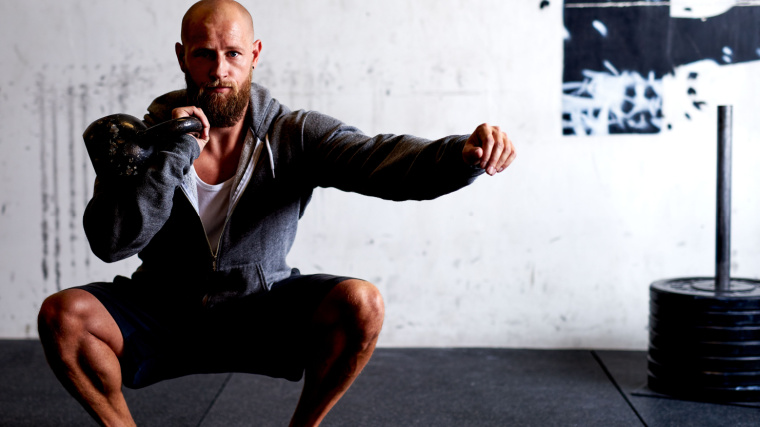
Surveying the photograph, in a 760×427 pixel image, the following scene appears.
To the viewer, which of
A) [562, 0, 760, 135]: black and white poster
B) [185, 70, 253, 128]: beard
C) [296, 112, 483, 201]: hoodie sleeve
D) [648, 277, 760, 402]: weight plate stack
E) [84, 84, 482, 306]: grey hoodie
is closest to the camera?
[296, 112, 483, 201]: hoodie sleeve

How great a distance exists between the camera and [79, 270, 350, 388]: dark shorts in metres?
1.99

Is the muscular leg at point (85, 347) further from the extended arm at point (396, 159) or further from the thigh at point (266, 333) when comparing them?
the extended arm at point (396, 159)

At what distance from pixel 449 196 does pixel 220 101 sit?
59.5 inches

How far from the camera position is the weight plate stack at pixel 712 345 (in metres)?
2.67

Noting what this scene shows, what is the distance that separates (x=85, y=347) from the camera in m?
1.88

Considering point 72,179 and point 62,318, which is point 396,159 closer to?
point 62,318

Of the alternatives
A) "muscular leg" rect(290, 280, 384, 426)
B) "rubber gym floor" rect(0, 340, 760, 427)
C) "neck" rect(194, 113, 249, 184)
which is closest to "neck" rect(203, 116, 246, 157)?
"neck" rect(194, 113, 249, 184)

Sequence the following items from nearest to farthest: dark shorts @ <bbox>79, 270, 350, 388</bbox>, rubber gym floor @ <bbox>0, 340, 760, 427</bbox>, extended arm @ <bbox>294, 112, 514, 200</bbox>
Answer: extended arm @ <bbox>294, 112, 514, 200</bbox> < dark shorts @ <bbox>79, 270, 350, 388</bbox> < rubber gym floor @ <bbox>0, 340, 760, 427</bbox>

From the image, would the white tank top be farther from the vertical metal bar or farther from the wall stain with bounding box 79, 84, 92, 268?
the vertical metal bar

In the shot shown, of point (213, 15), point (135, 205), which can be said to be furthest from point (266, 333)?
point (213, 15)

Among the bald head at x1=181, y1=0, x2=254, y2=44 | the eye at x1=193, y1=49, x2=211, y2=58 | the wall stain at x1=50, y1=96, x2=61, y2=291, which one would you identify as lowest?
the wall stain at x1=50, y1=96, x2=61, y2=291

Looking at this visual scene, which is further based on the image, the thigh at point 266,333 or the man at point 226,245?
the thigh at point 266,333

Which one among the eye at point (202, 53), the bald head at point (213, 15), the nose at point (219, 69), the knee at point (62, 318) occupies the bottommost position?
the knee at point (62, 318)

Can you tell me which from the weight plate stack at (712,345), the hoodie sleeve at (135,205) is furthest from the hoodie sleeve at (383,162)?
the weight plate stack at (712,345)
